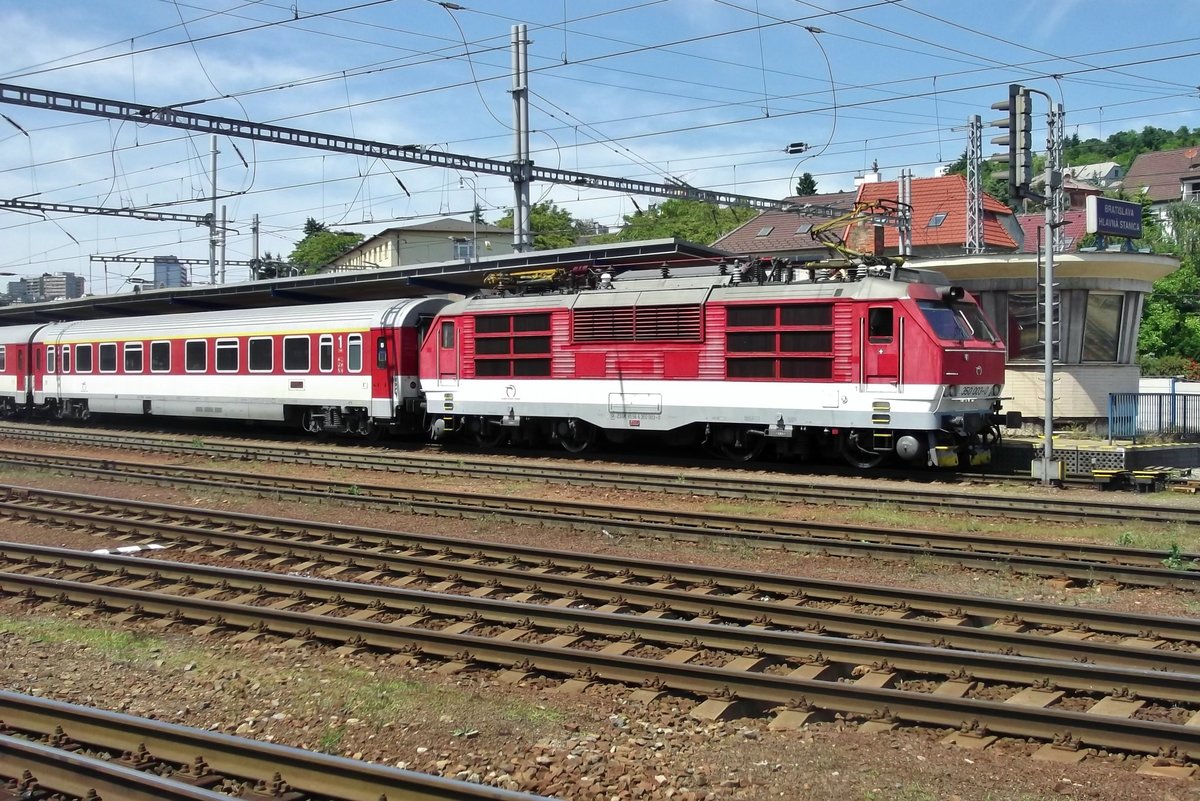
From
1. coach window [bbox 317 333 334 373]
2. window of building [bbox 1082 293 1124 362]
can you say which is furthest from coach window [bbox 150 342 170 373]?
window of building [bbox 1082 293 1124 362]

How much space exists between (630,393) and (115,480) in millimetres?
9984

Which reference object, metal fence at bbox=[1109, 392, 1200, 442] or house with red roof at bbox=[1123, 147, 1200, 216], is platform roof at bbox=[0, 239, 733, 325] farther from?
house with red roof at bbox=[1123, 147, 1200, 216]

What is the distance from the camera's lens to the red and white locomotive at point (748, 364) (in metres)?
17.3

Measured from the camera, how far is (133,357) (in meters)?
30.1

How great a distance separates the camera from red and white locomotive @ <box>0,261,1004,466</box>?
1748cm

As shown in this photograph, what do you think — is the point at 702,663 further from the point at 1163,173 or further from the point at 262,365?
the point at 1163,173

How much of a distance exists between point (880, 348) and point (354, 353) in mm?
12721

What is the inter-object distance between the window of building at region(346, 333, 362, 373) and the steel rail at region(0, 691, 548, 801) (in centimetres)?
1756

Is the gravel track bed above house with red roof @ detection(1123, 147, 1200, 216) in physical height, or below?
below

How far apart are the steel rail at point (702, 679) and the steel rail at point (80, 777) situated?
2.18 feet

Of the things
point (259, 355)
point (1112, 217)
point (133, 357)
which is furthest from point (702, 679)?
point (133, 357)

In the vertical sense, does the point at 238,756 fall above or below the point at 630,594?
below

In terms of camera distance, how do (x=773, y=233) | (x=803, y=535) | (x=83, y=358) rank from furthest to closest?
1. (x=773, y=233)
2. (x=83, y=358)
3. (x=803, y=535)

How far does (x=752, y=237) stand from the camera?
59250 millimetres
